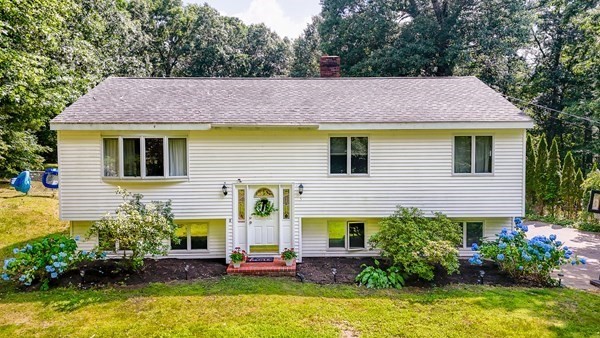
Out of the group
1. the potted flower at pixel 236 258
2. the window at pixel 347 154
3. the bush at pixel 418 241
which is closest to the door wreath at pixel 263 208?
the potted flower at pixel 236 258

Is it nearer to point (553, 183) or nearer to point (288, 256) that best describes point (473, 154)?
point (288, 256)

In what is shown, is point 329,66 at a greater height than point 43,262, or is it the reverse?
point 329,66

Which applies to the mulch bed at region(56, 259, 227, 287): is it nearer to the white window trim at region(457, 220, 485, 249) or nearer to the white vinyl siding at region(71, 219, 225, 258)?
the white vinyl siding at region(71, 219, 225, 258)

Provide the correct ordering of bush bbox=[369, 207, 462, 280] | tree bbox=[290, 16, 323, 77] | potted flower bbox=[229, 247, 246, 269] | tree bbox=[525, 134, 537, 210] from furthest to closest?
tree bbox=[290, 16, 323, 77], tree bbox=[525, 134, 537, 210], potted flower bbox=[229, 247, 246, 269], bush bbox=[369, 207, 462, 280]

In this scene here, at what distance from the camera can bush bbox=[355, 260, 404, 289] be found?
26.9ft

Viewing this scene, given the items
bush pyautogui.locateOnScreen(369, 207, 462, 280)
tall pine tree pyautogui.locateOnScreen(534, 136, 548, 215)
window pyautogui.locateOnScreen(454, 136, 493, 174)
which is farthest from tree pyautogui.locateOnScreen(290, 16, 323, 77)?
bush pyautogui.locateOnScreen(369, 207, 462, 280)

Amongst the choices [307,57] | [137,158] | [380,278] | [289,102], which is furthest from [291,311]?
[307,57]

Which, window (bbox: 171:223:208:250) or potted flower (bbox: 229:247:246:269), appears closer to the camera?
potted flower (bbox: 229:247:246:269)

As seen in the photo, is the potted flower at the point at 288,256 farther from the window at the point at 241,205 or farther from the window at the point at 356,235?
the window at the point at 356,235

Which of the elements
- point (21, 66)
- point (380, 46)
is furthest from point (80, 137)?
point (380, 46)

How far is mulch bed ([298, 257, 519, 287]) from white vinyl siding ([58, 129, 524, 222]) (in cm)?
129

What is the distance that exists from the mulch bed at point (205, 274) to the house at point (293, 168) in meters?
0.76

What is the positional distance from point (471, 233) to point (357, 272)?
4081mm

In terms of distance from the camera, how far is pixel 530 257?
8289 millimetres
